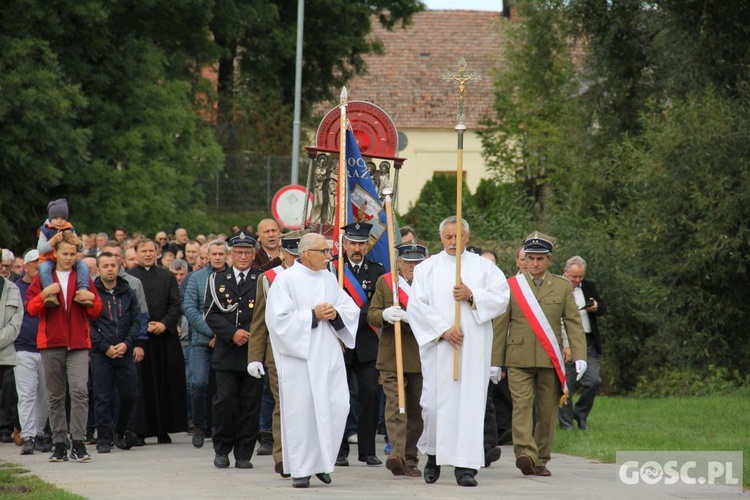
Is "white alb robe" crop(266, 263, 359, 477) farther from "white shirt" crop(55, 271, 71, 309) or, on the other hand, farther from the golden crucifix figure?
"white shirt" crop(55, 271, 71, 309)

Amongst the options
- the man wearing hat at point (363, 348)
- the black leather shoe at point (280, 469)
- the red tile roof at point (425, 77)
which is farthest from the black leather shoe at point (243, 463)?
the red tile roof at point (425, 77)

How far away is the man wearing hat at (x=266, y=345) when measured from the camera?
12005 millimetres

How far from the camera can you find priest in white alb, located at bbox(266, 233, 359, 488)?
11430 millimetres

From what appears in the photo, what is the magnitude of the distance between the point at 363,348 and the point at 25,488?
136 inches

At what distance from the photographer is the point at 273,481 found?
1166 centimetres

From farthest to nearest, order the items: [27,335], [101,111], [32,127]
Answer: [101,111], [32,127], [27,335]

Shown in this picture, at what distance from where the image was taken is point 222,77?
45375mm

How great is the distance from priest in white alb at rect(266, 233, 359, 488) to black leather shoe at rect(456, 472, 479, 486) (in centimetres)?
99

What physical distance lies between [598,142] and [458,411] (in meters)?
22.1

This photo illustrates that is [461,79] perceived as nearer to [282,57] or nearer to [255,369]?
[255,369]

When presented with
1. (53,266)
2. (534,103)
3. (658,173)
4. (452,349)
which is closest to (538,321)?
(452,349)

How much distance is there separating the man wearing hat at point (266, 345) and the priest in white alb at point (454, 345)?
126cm

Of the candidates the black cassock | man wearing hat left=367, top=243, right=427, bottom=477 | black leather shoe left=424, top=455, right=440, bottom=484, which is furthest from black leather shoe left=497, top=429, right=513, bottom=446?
the black cassock

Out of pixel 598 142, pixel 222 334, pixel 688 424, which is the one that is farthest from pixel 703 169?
pixel 598 142
